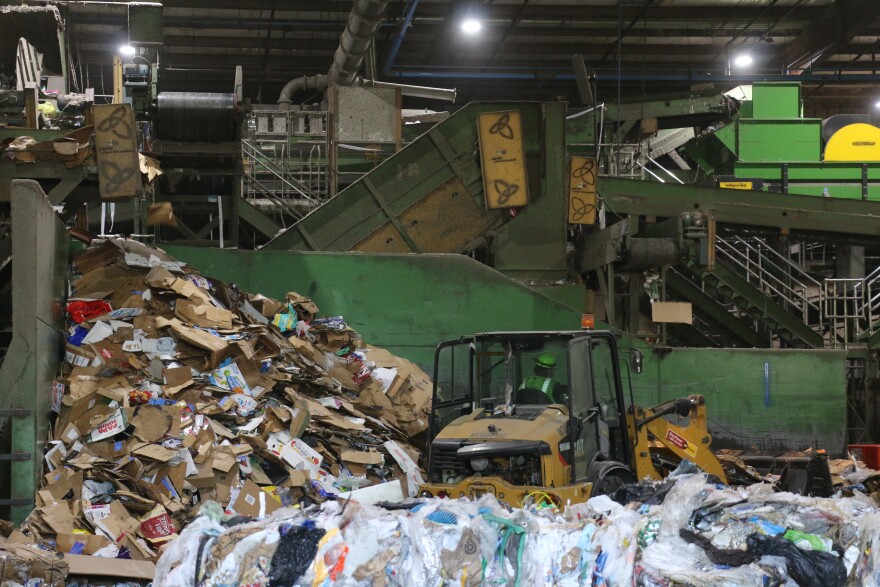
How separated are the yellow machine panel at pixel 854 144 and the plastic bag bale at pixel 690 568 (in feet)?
51.5

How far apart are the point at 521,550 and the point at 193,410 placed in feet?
15.0

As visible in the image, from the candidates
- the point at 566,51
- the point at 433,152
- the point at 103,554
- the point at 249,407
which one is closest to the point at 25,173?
the point at 249,407

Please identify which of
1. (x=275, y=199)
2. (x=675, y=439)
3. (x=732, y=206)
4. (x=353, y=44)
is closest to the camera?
(x=675, y=439)

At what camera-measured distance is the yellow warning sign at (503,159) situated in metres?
13.4

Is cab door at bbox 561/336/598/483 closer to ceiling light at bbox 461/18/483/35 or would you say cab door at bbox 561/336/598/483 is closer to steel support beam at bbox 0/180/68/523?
steel support beam at bbox 0/180/68/523

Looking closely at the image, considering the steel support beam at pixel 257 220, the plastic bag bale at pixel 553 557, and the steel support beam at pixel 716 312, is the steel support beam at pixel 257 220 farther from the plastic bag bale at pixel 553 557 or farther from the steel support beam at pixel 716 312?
the plastic bag bale at pixel 553 557

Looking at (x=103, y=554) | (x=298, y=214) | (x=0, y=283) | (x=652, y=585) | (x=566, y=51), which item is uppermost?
(x=566, y=51)

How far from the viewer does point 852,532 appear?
194 inches

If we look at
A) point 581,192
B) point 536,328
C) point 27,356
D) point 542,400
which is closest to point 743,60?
point 581,192

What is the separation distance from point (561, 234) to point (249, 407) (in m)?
5.75

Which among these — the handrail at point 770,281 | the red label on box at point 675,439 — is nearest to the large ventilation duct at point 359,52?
the handrail at point 770,281

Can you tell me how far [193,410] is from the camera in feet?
28.5

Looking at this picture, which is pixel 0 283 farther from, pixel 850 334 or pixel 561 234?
pixel 850 334

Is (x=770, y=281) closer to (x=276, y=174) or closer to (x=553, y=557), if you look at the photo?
(x=276, y=174)
